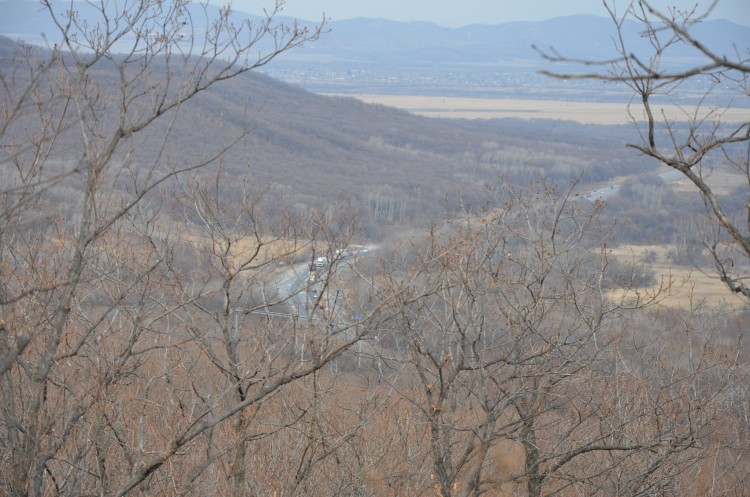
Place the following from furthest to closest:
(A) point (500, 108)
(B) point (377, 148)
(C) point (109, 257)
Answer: (A) point (500, 108) < (B) point (377, 148) < (C) point (109, 257)

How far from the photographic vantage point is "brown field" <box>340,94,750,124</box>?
369 feet

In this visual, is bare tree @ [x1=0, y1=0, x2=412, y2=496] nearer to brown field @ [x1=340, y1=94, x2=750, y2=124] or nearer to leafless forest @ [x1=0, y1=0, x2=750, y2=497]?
leafless forest @ [x1=0, y1=0, x2=750, y2=497]

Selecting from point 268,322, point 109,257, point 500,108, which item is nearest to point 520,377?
point 268,322

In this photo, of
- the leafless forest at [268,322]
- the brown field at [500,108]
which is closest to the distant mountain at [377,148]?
the brown field at [500,108]

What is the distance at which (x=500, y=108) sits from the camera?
125312mm

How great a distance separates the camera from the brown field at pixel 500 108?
112375 mm

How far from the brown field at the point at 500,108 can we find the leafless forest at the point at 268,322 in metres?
95.4

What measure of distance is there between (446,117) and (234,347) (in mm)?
107691

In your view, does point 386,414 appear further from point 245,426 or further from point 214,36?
point 214,36

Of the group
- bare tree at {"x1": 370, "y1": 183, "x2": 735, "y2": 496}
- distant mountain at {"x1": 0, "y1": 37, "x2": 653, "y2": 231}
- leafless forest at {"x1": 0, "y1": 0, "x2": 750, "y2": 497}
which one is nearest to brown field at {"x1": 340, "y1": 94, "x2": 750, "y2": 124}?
distant mountain at {"x1": 0, "y1": 37, "x2": 653, "y2": 231}

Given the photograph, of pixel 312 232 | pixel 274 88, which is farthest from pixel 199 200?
pixel 274 88

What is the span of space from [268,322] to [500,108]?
11959 centimetres

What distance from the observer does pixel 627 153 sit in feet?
256

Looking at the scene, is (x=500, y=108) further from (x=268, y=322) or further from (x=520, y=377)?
(x=268, y=322)
